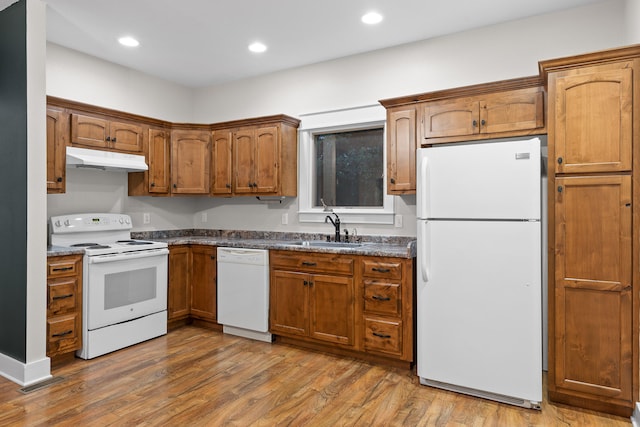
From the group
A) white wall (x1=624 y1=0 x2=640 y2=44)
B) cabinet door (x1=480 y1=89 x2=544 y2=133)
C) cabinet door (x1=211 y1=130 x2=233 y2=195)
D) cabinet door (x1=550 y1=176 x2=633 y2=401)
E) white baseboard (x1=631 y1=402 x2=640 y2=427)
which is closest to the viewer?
white baseboard (x1=631 y1=402 x2=640 y2=427)

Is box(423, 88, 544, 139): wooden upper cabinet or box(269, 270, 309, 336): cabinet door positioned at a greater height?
box(423, 88, 544, 139): wooden upper cabinet

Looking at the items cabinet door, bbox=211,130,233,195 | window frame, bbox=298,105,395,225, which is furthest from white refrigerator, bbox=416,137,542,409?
cabinet door, bbox=211,130,233,195

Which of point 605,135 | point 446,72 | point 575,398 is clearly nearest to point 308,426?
point 575,398

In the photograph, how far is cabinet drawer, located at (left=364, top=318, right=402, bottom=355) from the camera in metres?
3.08

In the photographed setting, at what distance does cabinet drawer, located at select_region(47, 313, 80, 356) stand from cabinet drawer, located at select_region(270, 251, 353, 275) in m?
1.66

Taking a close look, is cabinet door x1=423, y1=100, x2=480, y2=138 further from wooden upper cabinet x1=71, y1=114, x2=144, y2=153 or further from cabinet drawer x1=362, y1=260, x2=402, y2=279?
wooden upper cabinet x1=71, y1=114, x2=144, y2=153

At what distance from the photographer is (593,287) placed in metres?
2.40

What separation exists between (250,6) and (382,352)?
9.21 ft

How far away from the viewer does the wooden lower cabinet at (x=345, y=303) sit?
3076 millimetres

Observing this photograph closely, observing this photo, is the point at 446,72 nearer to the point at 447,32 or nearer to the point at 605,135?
the point at 447,32

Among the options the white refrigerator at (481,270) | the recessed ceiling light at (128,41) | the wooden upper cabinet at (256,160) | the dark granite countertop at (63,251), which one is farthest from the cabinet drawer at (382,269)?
the recessed ceiling light at (128,41)

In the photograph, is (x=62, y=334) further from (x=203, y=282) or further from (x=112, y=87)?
(x=112, y=87)

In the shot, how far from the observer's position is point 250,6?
3012mm

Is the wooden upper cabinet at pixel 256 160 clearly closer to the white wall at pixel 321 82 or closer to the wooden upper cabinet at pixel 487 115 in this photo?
the white wall at pixel 321 82
